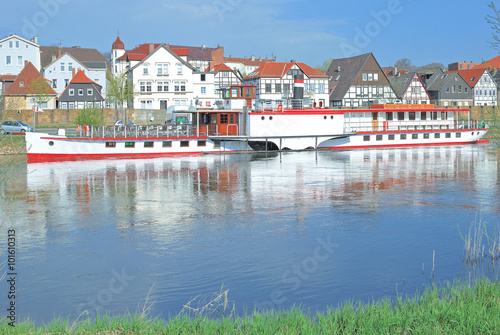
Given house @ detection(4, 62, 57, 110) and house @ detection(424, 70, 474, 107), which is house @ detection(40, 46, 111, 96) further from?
house @ detection(424, 70, 474, 107)

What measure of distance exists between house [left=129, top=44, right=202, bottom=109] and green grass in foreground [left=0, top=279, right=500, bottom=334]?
72.0 meters

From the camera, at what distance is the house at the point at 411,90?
91125 millimetres

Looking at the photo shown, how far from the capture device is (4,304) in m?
11.2

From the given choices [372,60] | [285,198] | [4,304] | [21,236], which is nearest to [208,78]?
[372,60]

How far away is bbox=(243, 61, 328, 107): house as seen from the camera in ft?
277

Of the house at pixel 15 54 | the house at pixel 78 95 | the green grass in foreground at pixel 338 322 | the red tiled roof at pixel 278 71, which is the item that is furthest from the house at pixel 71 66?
the green grass in foreground at pixel 338 322

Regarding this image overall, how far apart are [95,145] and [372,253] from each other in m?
30.2

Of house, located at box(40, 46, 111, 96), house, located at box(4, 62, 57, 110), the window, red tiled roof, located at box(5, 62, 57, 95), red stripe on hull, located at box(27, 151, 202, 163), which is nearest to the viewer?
red stripe on hull, located at box(27, 151, 202, 163)

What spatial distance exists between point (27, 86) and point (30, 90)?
195 cm

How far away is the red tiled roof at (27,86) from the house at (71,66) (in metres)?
8.78

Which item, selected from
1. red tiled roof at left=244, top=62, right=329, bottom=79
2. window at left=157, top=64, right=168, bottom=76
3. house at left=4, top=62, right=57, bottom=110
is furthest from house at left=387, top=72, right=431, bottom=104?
house at left=4, top=62, right=57, bottom=110

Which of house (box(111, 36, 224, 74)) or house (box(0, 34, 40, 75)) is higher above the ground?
house (box(111, 36, 224, 74))

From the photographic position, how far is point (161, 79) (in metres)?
81.4

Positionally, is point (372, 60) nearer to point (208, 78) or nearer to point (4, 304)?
point (208, 78)
